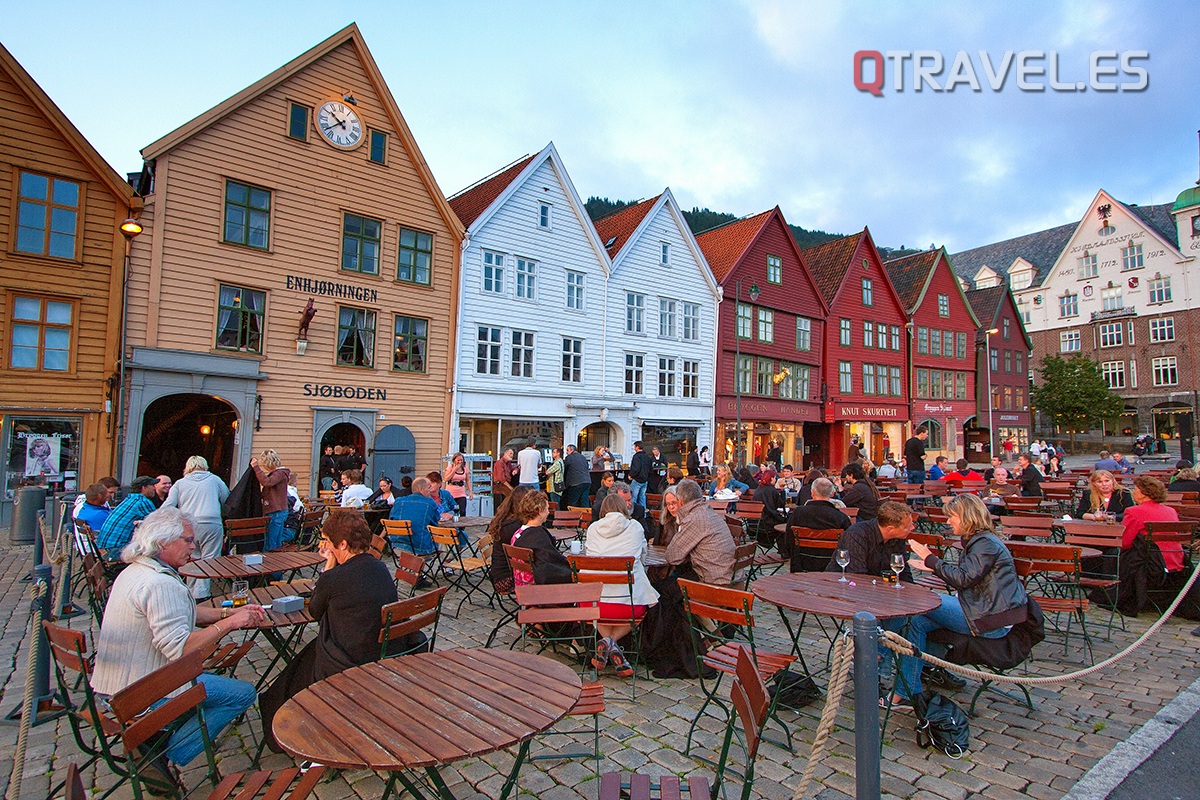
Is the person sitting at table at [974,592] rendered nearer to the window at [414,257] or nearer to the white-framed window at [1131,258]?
the window at [414,257]

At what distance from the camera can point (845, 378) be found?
1348 inches

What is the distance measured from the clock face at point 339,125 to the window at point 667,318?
1306cm

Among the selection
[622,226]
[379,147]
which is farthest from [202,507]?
[622,226]

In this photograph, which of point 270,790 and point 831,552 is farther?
point 831,552

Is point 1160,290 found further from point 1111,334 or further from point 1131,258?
point 1111,334

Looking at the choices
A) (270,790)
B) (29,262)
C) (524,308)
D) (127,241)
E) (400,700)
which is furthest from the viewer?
A: (524,308)

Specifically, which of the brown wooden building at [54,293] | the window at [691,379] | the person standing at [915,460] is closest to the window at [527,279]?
the window at [691,379]

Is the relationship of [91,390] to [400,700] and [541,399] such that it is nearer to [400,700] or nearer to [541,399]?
[541,399]

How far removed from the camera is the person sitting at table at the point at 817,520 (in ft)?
25.7

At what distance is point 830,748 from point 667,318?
2330 centimetres

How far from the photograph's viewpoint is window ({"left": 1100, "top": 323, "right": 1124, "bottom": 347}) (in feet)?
166

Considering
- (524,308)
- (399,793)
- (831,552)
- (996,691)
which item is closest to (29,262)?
(524,308)

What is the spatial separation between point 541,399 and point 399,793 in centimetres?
1885

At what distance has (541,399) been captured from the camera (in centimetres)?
2230
